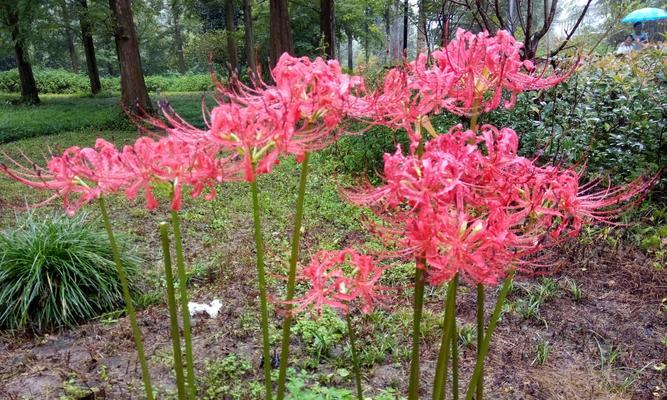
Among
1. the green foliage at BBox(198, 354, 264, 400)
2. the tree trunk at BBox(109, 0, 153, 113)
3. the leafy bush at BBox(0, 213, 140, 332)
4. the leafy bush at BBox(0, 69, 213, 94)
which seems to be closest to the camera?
the green foliage at BBox(198, 354, 264, 400)

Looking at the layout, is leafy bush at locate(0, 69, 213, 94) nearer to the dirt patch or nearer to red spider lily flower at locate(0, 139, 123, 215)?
the dirt patch

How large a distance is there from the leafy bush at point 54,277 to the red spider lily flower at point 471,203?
9.39ft

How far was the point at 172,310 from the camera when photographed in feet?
3.97

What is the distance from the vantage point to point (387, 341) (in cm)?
297

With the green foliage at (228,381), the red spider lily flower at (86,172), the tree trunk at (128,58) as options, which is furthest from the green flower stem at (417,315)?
the tree trunk at (128,58)

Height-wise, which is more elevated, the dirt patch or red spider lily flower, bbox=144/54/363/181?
red spider lily flower, bbox=144/54/363/181

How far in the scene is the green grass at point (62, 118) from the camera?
35.8 ft

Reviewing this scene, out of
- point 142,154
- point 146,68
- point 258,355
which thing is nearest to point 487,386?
point 258,355

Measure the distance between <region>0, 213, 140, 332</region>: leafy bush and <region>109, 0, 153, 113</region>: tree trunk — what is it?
25.9 ft

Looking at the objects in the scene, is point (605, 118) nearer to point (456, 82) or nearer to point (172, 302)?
point (456, 82)

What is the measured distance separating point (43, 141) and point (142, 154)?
10222 mm

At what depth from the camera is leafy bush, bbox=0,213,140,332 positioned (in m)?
3.26

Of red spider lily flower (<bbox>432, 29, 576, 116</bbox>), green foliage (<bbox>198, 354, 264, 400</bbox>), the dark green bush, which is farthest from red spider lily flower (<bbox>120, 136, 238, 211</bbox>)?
the dark green bush

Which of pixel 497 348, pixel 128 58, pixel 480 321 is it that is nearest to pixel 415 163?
pixel 480 321
